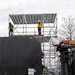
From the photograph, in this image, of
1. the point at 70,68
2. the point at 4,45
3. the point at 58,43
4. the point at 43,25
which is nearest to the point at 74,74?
the point at 70,68

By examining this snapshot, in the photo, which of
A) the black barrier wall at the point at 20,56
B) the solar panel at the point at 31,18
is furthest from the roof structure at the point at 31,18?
the black barrier wall at the point at 20,56

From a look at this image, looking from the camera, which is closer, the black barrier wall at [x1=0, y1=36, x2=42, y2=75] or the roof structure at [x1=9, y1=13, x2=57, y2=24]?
the black barrier wall at [x1=0, y1=36, x2=42, y2=75]

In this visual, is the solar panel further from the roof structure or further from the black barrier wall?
the black barrier wall

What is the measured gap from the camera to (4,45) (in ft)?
23.4

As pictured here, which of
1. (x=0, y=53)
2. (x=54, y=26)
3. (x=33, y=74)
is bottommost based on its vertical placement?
(x=33, y=74)

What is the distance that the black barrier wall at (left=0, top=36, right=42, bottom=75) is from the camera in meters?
6.93

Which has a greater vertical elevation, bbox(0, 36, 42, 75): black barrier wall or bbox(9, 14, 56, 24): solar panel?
bbox(9, 14, 56, 24): solar panel

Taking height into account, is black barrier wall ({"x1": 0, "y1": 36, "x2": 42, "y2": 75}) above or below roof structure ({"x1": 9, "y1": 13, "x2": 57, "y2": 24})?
below

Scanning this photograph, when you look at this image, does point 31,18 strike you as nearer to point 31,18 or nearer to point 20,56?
point 31,18

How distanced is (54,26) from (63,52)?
7175 millimetres

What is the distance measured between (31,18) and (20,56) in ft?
19.1

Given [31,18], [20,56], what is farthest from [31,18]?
[20,56]

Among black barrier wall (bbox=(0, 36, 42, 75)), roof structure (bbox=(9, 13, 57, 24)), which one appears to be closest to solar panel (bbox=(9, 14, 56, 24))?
roof structure (bbox=(9, 13, 57, 24))

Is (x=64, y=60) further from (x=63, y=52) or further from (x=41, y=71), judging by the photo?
(x=41, y=71)
